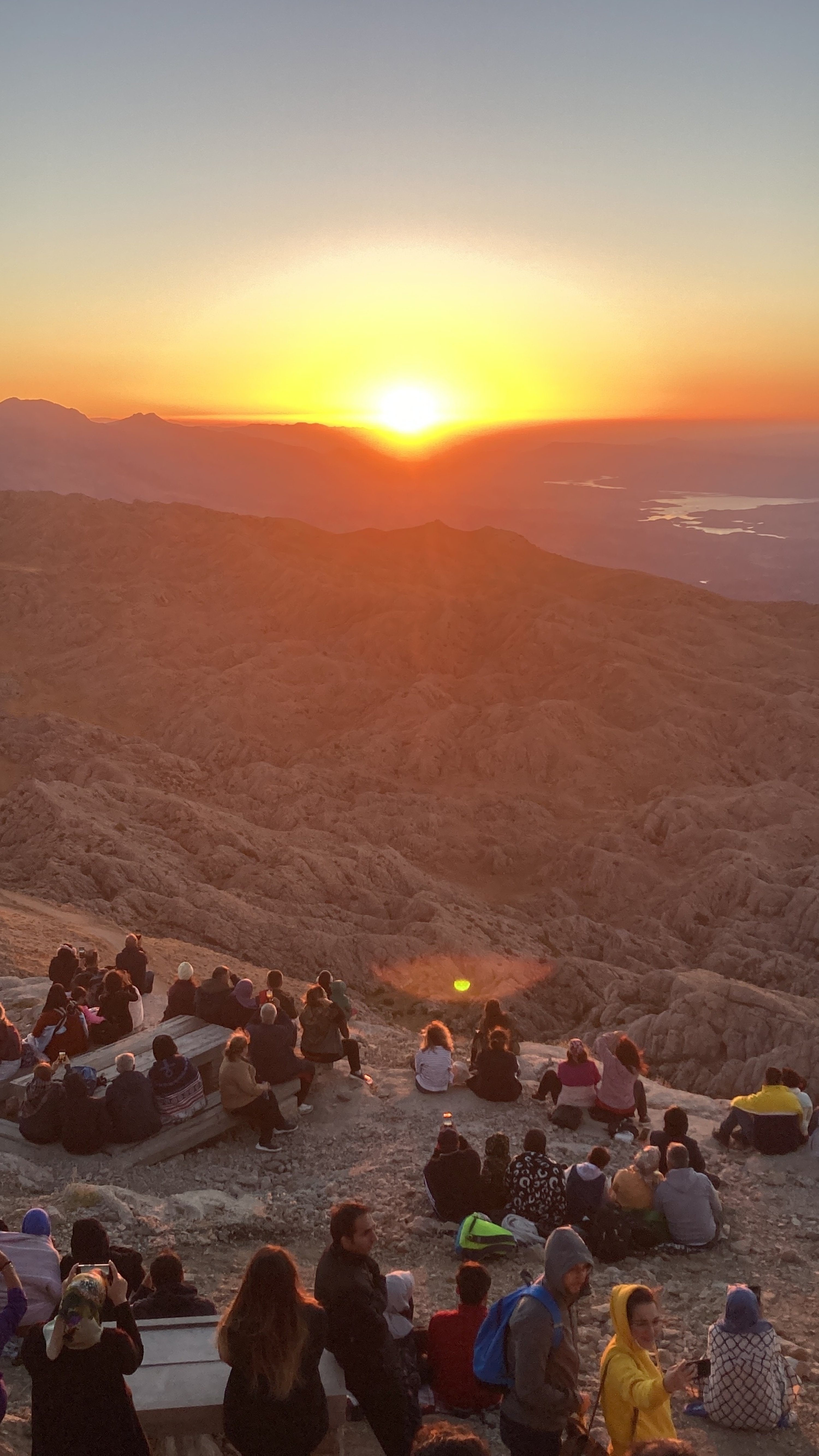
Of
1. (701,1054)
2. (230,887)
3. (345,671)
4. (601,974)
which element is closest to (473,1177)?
(701,1054)

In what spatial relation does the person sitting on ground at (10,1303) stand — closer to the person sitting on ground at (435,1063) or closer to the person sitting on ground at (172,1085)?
the person sitting on ground at (172,1085)

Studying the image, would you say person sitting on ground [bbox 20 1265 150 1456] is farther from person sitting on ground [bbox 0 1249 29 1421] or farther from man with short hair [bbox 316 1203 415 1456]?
man with short hair [bbox 316 1203 415 1456]

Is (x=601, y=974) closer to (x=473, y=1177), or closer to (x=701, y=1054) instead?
(x=701, y=1054)

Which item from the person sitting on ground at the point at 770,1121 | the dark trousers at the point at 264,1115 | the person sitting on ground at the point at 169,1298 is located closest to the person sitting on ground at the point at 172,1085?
the dark trousers at the point at 264,1115

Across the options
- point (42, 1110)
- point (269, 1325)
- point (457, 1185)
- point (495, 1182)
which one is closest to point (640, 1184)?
point (495, 1182)

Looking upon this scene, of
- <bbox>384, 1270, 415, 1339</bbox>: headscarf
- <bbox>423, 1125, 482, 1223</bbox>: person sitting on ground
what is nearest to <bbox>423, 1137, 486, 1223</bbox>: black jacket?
<bbox>423, 1125, 482, 1223</bbox>: person sitting on ground

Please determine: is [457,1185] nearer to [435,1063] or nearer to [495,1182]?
[495,1182]

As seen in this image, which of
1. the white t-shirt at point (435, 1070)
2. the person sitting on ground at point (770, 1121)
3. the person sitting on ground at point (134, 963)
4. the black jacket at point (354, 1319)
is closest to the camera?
the black jacket at point (354, 1319)
